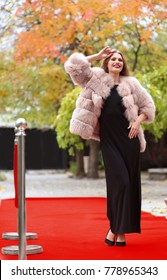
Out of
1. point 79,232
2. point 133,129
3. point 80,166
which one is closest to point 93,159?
point 80,166

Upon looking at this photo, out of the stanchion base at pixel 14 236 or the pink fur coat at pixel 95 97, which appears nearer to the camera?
the pink fur coat at pixel 95 97

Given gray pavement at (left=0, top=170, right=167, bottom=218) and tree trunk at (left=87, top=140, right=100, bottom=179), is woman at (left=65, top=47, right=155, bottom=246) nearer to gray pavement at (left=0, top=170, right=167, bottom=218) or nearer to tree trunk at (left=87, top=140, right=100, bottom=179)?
gray pavement at (left=0, top=170, right=167, bottom=218)

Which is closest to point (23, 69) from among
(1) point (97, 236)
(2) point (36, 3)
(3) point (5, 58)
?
(3) point (5, 58)

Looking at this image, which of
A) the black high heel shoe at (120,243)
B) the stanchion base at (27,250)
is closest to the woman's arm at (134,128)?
the black high heel shoe at (120,243)

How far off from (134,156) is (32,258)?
1.27m

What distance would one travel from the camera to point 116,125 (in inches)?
256

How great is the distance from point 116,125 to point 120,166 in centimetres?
36

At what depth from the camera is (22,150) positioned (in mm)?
5695

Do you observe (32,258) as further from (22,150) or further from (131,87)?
(131,87)

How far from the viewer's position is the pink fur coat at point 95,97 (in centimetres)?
650

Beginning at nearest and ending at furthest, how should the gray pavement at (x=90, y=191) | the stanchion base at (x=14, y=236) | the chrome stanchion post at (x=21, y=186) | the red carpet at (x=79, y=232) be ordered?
the chrome stanchion post at (x=21, y=186) → the red carpet at (x=79, y=232) → the stanchion base at (x=14, y=236) → the gray pavement at (x=90, y=191)

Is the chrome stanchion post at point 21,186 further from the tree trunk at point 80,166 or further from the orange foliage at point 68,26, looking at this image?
the tree trunk at point 80,166

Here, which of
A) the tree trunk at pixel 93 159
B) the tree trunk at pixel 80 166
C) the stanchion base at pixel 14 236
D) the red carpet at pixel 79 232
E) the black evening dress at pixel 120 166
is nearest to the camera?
the red carpet at pixel 79 232

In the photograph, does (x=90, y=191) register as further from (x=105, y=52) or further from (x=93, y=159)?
(x=105, y=52)
